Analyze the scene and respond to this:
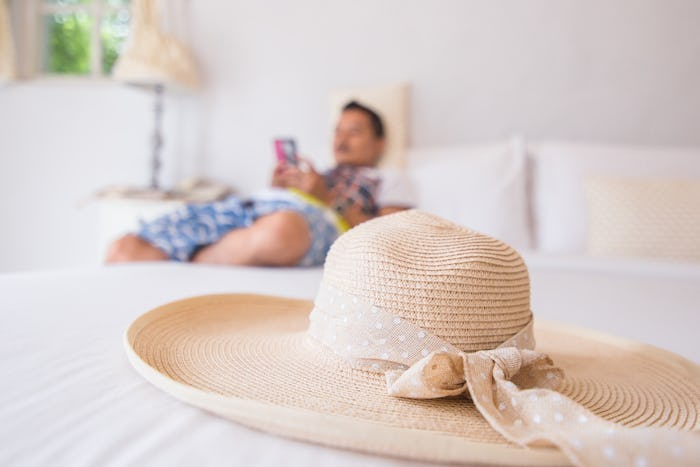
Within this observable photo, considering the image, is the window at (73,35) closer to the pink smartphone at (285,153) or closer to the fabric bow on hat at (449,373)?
the pink smartphone at (285,153)

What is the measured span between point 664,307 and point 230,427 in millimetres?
971

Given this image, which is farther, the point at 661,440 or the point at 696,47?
the point at 696,47

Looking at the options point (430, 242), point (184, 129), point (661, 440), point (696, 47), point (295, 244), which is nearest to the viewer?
point (661, 440)

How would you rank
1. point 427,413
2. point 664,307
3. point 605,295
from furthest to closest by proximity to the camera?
point 605,295
point 664,307
point 427,413

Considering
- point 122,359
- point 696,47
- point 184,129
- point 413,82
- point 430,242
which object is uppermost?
point 696,47

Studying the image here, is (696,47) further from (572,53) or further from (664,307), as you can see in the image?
(664,307)

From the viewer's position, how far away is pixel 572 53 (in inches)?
99.3

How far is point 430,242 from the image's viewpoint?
74cm

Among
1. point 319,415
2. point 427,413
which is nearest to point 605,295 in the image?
point 427,413

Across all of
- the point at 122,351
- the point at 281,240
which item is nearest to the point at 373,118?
the point at 281,240

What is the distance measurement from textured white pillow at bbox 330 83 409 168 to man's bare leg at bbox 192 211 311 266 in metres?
1.02

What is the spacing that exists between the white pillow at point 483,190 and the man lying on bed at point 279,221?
0.34 feet

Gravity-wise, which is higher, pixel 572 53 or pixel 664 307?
pixel 572 53

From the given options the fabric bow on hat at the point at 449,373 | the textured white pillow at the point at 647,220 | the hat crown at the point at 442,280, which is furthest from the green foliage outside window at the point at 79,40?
the fabric bow on hat at the point at 449,373
